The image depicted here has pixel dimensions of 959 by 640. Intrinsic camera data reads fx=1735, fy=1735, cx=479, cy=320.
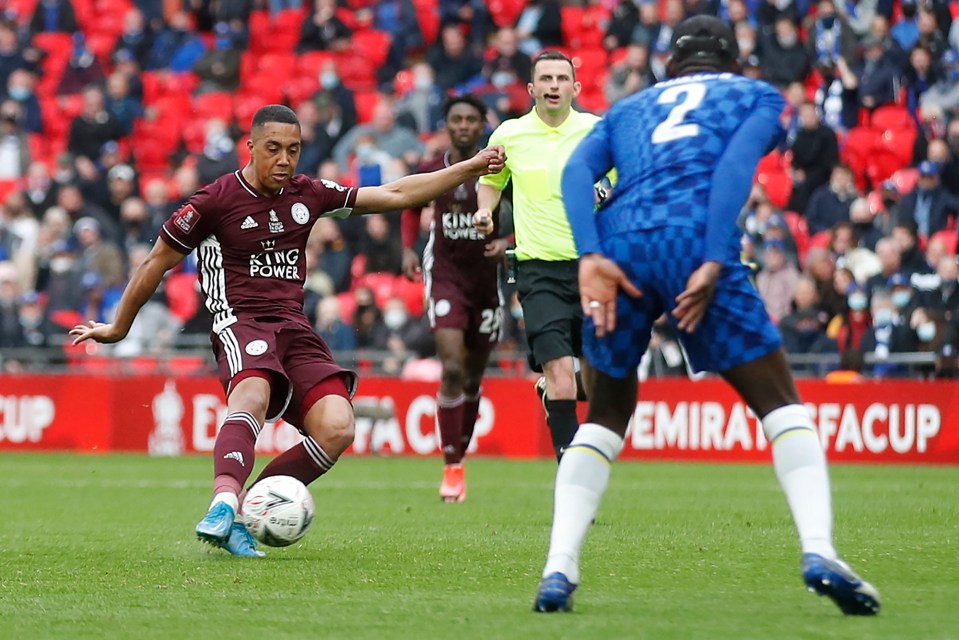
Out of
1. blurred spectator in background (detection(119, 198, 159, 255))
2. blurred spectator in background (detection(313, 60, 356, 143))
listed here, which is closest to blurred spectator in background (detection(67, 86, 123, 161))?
blurred spectator in background (detection(119, 198, 159, 255))

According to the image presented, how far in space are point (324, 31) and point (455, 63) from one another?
282 centimetres

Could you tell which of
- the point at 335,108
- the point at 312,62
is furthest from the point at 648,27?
the point at 312,62

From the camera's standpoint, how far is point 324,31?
85.5ft

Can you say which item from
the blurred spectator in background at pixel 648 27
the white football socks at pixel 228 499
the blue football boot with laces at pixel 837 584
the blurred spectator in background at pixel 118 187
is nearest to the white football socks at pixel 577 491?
the blue football boot with laces at pixel 837 584

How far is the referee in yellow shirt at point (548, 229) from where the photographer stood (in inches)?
404

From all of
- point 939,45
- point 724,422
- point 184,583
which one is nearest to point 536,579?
point 184,583

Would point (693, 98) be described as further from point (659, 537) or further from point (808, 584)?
point (659, 537)

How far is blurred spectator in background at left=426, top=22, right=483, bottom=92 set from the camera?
79.0ft

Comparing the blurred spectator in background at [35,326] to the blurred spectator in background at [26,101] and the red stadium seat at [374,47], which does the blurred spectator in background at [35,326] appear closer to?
the blurred spectator in background at [26,101]

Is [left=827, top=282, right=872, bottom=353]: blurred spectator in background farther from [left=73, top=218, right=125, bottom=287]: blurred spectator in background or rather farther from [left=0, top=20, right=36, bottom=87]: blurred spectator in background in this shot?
[left=0, top=20, right=36, bottom=87]: blurred spectator in background

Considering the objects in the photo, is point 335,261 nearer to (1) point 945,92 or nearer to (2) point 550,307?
(1) point 945,92

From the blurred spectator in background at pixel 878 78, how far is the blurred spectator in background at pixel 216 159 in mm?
8354

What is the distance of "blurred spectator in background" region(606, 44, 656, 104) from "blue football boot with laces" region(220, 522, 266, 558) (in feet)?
45.2

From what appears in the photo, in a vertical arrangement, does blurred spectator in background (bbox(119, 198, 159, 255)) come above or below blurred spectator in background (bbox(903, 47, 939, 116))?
below
